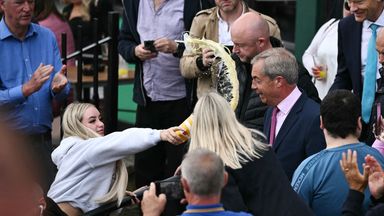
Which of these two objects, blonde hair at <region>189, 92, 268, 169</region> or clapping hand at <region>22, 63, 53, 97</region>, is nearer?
blonde hair at <region>189, 92, 268, 169</region>

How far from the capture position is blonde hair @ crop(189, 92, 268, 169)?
4.18 metres

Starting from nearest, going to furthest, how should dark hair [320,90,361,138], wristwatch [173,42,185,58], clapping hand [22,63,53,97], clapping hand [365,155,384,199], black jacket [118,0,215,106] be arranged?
clapping hand [365,155,384,199] < dark hair [320,90,361,138] < clapping hand [22,63,53,97] < wristwatch [173,42,185,58] < black jacket [118,0,215,106]

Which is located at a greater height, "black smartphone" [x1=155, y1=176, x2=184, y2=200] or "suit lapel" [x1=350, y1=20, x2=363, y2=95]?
"suit lapel" [x1=350, y1=20, x2=363, y2=95]

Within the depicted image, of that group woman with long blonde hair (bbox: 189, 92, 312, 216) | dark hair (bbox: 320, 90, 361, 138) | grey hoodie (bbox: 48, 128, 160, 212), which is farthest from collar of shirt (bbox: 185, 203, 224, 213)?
grey hoodie (bbox: 48, 128, 160, 212)

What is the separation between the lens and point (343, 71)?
6.40m

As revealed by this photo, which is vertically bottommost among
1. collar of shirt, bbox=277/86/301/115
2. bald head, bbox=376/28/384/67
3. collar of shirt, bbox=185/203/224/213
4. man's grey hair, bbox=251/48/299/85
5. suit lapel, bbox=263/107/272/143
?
suit lapel, bbox=263/107/272/143

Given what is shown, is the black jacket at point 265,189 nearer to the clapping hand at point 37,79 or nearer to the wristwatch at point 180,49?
the clapping hand at point 37,79

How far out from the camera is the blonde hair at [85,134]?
5.11 metres

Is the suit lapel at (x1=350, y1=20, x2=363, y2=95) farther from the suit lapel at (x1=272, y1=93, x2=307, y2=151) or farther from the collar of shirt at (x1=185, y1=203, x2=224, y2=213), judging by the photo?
the collar of shirt at (x1=185, y1=203, x2=224, y2=213)

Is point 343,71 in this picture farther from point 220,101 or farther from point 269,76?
point 220,101

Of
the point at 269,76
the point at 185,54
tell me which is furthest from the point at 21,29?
the point at 269,76

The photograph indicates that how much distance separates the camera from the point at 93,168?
507cm

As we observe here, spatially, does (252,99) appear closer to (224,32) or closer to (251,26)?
(251,26)

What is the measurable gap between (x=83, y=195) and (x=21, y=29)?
192cm
